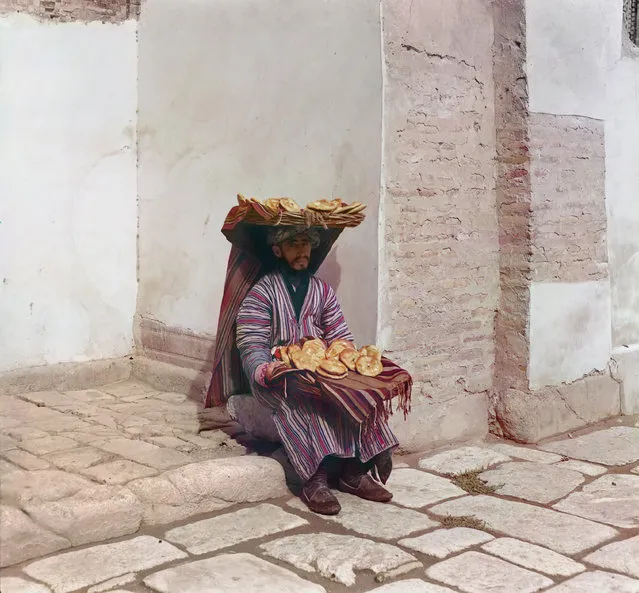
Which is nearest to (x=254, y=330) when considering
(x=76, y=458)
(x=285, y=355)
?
(x=285, y=355)

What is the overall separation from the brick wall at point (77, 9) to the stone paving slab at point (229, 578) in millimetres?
3891

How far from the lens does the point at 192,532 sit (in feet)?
13.4

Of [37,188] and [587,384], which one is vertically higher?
[37,188]

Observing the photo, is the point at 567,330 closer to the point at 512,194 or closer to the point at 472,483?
the point at 512,194

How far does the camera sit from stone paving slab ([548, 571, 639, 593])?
11.7 feet

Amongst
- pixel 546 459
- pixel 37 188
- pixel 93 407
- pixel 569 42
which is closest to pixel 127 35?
pixel 37 188

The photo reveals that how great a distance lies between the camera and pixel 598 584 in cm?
363

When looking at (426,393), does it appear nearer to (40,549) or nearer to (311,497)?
(311,497)

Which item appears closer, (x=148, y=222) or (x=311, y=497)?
(x=311, y=497)

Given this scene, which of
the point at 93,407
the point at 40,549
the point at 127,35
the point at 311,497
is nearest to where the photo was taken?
the point at 40,549

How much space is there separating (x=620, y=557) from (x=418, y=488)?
1197 mm

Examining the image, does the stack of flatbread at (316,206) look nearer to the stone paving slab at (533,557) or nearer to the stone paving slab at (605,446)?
the stone paving slab at (533,557)

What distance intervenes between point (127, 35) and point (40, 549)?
3947 mm

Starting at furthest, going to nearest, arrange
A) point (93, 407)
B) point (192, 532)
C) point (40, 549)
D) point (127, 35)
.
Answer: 1. point (127, 35)
2. point (93, 407)
3. point (192, 532)
4. point (40, 549)
